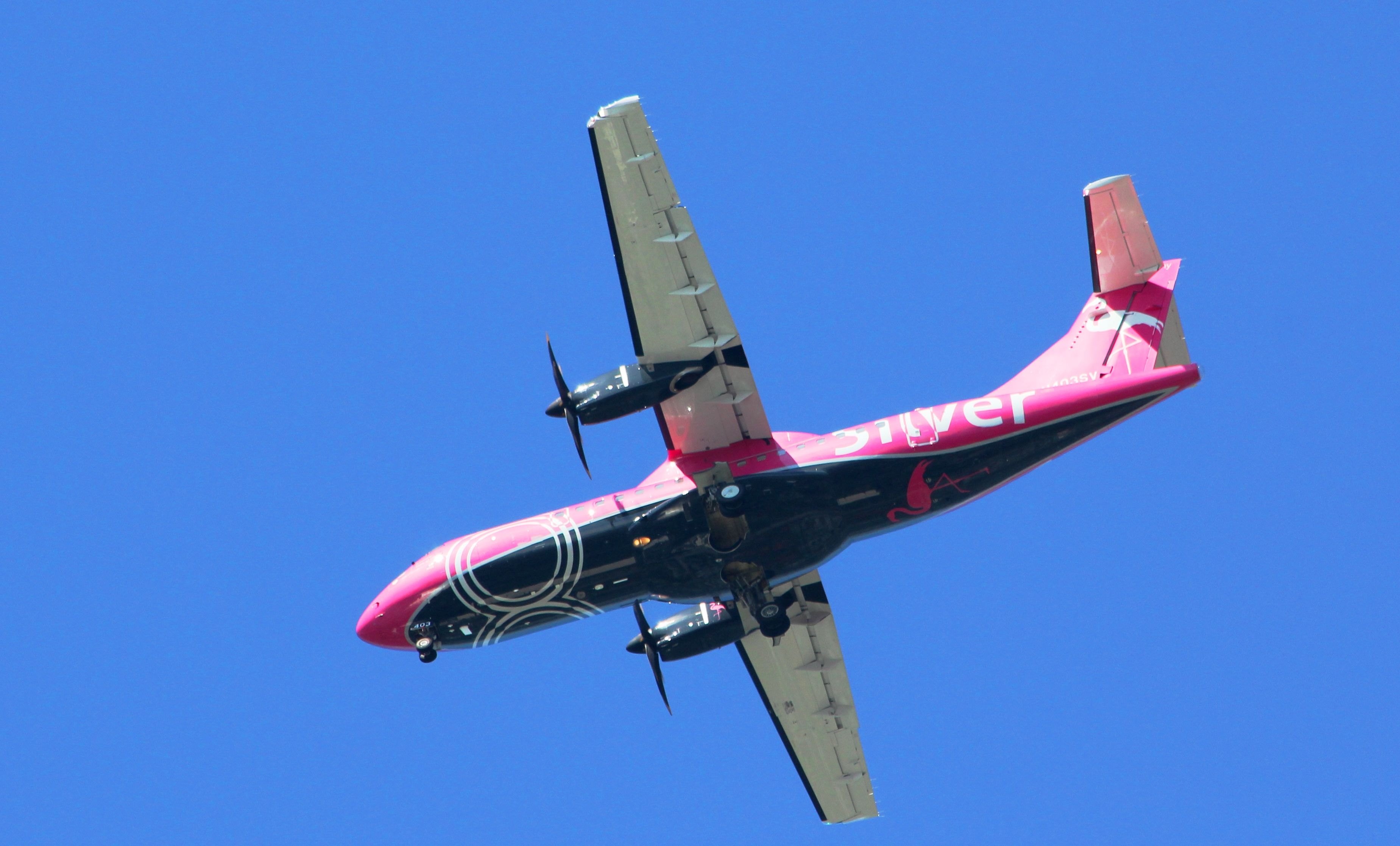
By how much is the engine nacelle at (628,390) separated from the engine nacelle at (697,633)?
239 inches

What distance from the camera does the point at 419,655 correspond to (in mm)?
28344

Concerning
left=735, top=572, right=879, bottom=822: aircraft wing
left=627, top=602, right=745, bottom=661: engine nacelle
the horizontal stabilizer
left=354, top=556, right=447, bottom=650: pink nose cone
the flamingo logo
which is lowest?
left=735, top=572, right=879, bottom=822: aircraft wing

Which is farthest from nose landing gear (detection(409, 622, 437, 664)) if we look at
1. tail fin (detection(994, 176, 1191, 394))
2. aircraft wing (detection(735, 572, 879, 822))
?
tail fin (detection(994, 176, 1191, 394))

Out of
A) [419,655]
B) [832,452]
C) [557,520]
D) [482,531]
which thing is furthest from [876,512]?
[419,655]

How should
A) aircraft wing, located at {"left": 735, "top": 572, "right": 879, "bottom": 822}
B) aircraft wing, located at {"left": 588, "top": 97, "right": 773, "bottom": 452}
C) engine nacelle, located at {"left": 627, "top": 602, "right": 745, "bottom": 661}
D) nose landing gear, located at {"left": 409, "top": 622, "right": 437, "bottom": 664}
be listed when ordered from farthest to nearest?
aircraft wing, located at {"left": 735, "top": 572, "right": 879, "bottom": 822} < engine nacelle, located at {"left": 627, "top": 602, "right": 745, "bottom": 661} < nose landing gear, located at {"left": 409, "top": 622, "right": 437, "bottom": 664} < aircraft wing, located at {"left": 588, "top": 97, "right": 773, "bottom": 452}

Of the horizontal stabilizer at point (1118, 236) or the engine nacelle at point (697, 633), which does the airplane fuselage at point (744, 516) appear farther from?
the horizontal stabilizer at point (1118, 236)

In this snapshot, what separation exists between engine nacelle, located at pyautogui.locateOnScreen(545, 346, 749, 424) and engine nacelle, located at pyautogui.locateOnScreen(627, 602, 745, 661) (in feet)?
19.9

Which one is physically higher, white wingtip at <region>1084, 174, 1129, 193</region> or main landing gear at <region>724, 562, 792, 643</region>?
white wingtip at <region>1084, 174, 1129, 193</region>

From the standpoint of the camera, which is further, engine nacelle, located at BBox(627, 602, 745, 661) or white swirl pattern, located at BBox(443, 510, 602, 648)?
engine nacelle, located at BBox(627, 602, 745, 661)

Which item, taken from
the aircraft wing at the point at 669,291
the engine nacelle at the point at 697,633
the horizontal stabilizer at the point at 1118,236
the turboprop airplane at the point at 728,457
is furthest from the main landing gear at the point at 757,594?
the horizontal stabilizer at the point at 1118,236

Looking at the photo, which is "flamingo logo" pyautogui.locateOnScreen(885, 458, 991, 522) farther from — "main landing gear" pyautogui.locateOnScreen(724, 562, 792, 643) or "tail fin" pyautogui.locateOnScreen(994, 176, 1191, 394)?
"main landing gear" pyautogui.locateOnScreen(724, 562, 792, 643)

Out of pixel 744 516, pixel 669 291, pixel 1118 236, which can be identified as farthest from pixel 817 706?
pixel 1118 236

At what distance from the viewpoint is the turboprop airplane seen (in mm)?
26047

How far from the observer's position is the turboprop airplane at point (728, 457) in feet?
85.5
